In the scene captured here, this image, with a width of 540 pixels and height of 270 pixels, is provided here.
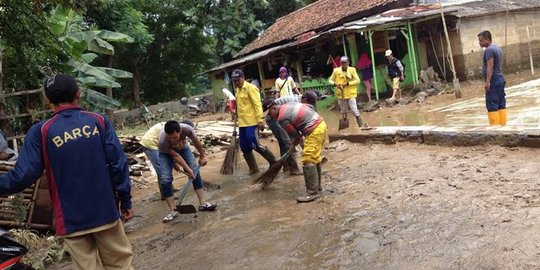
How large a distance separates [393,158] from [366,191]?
1654 millimetres

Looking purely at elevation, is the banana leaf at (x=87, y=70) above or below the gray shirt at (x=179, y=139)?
above

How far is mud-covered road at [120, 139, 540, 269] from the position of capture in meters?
3.48

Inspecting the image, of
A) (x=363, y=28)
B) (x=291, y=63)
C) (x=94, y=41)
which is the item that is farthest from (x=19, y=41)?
(x=291, y=63)

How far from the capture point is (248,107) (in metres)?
7.27

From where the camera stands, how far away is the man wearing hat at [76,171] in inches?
110

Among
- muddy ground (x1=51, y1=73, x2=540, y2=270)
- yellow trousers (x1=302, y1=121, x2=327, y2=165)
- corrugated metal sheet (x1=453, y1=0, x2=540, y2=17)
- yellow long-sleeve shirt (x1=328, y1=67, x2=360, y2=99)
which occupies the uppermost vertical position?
corrugated metal sheet (x1=453, y1=0, x2=540, y2=17)

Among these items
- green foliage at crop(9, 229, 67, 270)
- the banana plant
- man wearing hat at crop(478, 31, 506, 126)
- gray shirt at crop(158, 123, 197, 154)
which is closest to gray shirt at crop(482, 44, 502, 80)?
man wearing hat at crop(478, 31, 506, 126)

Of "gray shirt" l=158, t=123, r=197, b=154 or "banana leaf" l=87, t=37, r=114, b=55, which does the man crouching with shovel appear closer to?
"gray shirt" l=158, t=123, r=197, b=154

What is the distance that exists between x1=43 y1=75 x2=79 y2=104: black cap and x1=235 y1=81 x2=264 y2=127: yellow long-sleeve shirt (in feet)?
14.5

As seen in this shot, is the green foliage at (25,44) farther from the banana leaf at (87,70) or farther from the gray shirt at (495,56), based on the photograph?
the gray shirt at (495,56)

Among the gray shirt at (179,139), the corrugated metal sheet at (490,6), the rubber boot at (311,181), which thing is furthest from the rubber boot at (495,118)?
the corrugated metal sheet at (490,6)

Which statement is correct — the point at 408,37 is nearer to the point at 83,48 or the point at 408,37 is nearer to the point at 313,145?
the point at 83,48

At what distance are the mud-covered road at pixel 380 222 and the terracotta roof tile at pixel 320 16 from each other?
1283 centimetres

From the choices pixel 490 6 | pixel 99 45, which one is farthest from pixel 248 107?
pixel 490 6
